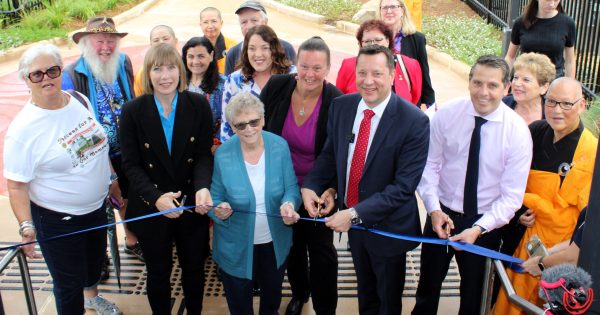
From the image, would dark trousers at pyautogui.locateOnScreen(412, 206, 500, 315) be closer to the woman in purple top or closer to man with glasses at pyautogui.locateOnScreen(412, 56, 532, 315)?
man with glasses at pyautogui.locateOnScreen(412, 56, 532, 315)

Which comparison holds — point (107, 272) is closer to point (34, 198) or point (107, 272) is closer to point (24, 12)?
point (34, 198)

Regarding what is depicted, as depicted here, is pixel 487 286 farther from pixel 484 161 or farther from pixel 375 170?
pixel 375 170

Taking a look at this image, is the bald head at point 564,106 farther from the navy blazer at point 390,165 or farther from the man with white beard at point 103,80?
the man with white beard at point 103,80

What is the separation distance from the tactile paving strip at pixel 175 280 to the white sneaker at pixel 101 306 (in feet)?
0.90

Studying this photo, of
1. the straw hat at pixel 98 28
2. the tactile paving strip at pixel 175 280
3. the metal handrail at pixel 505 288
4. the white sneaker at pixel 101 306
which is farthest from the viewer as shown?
the tactile paving strip at pixel 175 280

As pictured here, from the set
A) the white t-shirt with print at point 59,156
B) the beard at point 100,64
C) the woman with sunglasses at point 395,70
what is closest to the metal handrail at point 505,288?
the woman with sunglasses at point 395,70

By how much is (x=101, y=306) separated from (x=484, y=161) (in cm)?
295

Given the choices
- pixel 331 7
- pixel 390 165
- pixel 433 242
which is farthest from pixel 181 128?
pixel 331 7

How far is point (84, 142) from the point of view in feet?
11.4

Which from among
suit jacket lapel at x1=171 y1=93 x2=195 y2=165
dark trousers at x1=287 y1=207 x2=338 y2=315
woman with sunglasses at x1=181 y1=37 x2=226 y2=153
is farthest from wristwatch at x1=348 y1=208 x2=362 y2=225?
woman with sunglasses at x1=181 y1=37 x2=226 y2=153

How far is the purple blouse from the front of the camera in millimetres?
3768

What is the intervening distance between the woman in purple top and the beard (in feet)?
4.19

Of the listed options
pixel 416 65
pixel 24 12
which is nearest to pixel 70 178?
pixel 416 65

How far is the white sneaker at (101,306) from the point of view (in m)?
4.16
